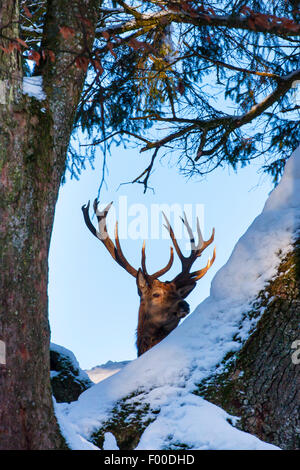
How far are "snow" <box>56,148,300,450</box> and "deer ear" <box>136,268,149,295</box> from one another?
311cm

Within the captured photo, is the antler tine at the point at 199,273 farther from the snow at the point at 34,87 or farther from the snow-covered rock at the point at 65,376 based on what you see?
the snow at the point at 34,87

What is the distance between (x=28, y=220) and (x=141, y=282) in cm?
453

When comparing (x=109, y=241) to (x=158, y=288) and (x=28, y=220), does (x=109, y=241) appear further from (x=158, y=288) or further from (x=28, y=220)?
(x=28, y=220)

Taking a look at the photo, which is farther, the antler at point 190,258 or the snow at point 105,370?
the snow at point 105,370

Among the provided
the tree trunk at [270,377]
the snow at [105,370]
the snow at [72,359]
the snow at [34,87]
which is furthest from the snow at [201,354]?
the snow at [105,370]

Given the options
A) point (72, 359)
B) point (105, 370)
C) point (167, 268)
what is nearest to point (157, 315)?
point (167, 268)

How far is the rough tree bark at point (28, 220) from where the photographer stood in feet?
9.04

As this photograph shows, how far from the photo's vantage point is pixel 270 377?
3.63 m

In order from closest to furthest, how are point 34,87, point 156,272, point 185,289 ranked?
point 34,87 < point 185,289 < point 156,272

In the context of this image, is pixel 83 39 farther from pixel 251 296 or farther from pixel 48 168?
pixel 251 296

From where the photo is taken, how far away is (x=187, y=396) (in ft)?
12.0

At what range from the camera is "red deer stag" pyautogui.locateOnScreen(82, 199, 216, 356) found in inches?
280
